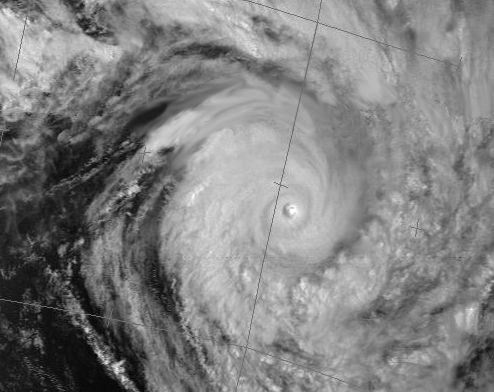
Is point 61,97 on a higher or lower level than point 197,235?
higher

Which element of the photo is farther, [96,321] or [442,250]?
[96,321]

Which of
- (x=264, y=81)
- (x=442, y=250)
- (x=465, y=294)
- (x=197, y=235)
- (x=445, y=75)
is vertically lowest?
(x=197, y=235)

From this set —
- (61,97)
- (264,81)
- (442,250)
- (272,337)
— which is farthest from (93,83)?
(442,250)

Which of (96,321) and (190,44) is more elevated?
(190,44)

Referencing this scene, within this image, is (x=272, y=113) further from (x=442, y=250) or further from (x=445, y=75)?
(x=442, y=250)

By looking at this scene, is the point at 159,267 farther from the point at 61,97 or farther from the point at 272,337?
the point at 61,97

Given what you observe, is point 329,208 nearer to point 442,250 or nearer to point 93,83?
point 442,250

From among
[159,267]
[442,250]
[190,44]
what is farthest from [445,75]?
[159,267]

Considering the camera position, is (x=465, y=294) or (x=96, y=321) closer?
(x=465, y=294)

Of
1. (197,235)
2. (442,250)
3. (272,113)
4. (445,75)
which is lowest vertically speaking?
(197,235)
